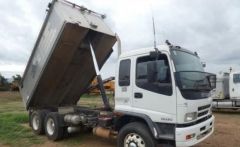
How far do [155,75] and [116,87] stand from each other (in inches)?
51.8

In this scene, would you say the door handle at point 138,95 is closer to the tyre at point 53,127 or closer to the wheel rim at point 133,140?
the wheel rim at point 133,140

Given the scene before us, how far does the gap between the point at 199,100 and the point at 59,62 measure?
14.7 ft

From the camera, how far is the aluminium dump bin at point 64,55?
8.12m

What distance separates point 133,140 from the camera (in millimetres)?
6449

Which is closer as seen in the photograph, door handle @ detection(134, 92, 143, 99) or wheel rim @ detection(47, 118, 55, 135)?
door handle @ detection(134, 92, 143, 99)

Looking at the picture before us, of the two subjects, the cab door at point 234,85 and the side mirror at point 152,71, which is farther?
the cab door at point 234,85

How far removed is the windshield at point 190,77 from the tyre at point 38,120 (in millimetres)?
5340

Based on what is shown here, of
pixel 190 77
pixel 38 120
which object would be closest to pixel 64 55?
pixel 38 120

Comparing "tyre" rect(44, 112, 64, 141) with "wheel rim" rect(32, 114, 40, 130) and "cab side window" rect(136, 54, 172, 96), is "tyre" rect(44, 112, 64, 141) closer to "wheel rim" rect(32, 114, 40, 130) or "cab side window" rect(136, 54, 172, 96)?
"wheel rim" rect(32, 114, 40, 130)

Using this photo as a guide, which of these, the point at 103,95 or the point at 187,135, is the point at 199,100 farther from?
the point at 103,95

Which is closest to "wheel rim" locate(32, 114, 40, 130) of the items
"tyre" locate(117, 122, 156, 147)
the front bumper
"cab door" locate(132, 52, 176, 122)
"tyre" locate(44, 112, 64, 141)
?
"tyre" locate(44, 112, 64, 141)

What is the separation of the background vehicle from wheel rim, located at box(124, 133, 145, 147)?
1202 cm

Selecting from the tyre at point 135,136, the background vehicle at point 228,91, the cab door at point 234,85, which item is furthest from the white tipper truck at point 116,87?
the cab door at point 234,85

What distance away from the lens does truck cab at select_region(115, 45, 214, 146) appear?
5836 mm
